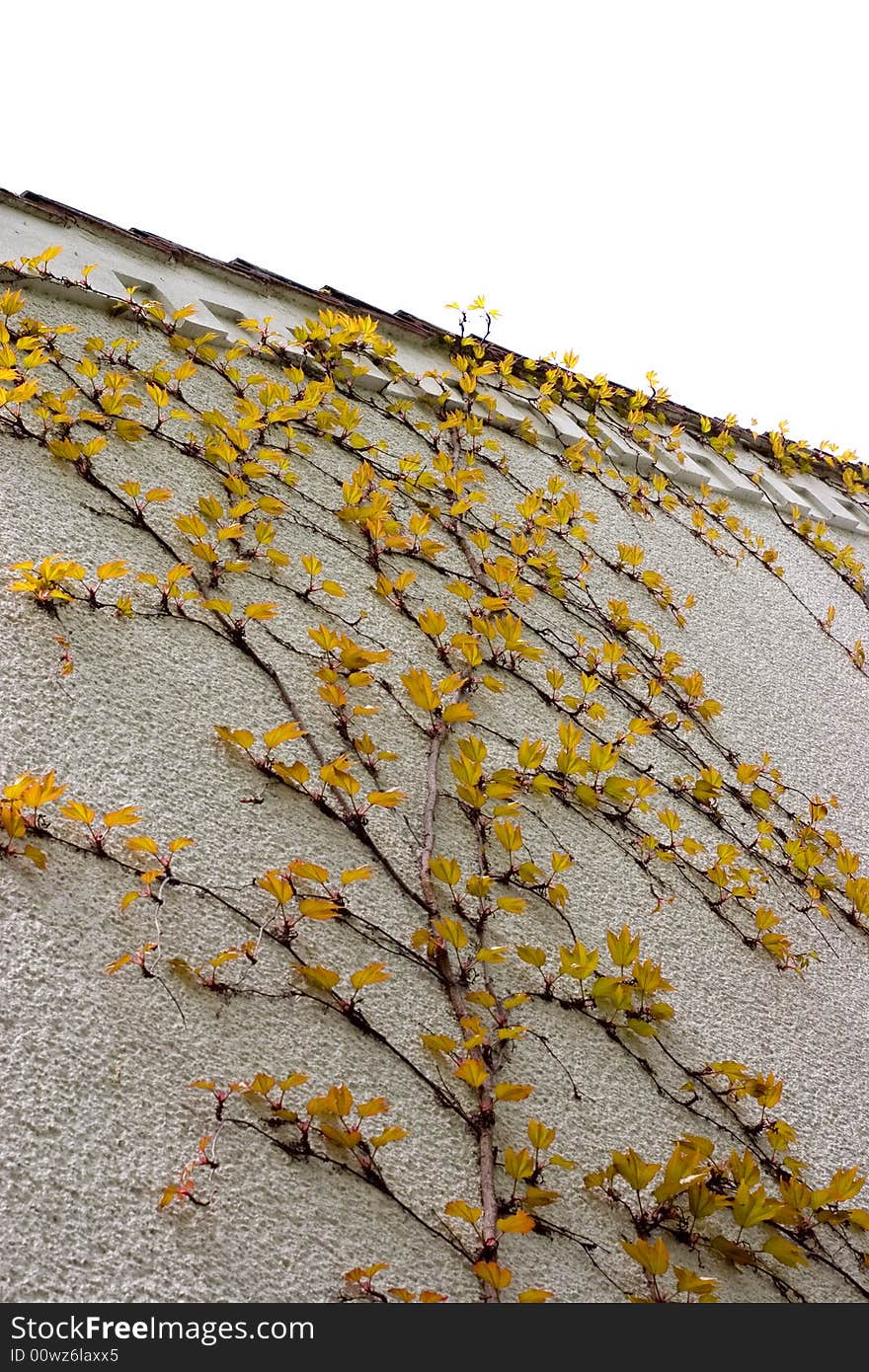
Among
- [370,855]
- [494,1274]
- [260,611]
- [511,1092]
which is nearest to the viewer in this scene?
[494,1274]

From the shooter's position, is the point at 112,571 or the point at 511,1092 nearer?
the point at 511,1092

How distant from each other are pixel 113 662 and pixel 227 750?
0.17m

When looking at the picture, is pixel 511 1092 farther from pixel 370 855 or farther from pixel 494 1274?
pixel 370 855

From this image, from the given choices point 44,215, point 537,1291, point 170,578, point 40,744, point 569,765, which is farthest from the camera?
point 44,215

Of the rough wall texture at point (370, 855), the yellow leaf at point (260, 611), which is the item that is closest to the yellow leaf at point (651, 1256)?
the rough wall texture at point (370, 855)

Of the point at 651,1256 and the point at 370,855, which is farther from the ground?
the point at 370,855

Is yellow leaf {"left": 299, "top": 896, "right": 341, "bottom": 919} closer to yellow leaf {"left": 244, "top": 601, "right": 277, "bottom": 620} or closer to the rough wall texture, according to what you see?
the rough wall texture

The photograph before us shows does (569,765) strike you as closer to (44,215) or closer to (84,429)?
(84,429)

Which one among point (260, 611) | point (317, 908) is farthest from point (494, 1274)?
point (260, 611)

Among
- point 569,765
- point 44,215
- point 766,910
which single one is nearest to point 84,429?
point 44,215

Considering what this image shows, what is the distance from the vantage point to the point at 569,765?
151cm

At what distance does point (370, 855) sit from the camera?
1.21 m

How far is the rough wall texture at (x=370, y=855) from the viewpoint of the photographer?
34.2 inches

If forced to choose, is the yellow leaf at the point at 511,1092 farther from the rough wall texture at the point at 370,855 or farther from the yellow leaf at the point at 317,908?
the yellow leaf at the point at 317,908
